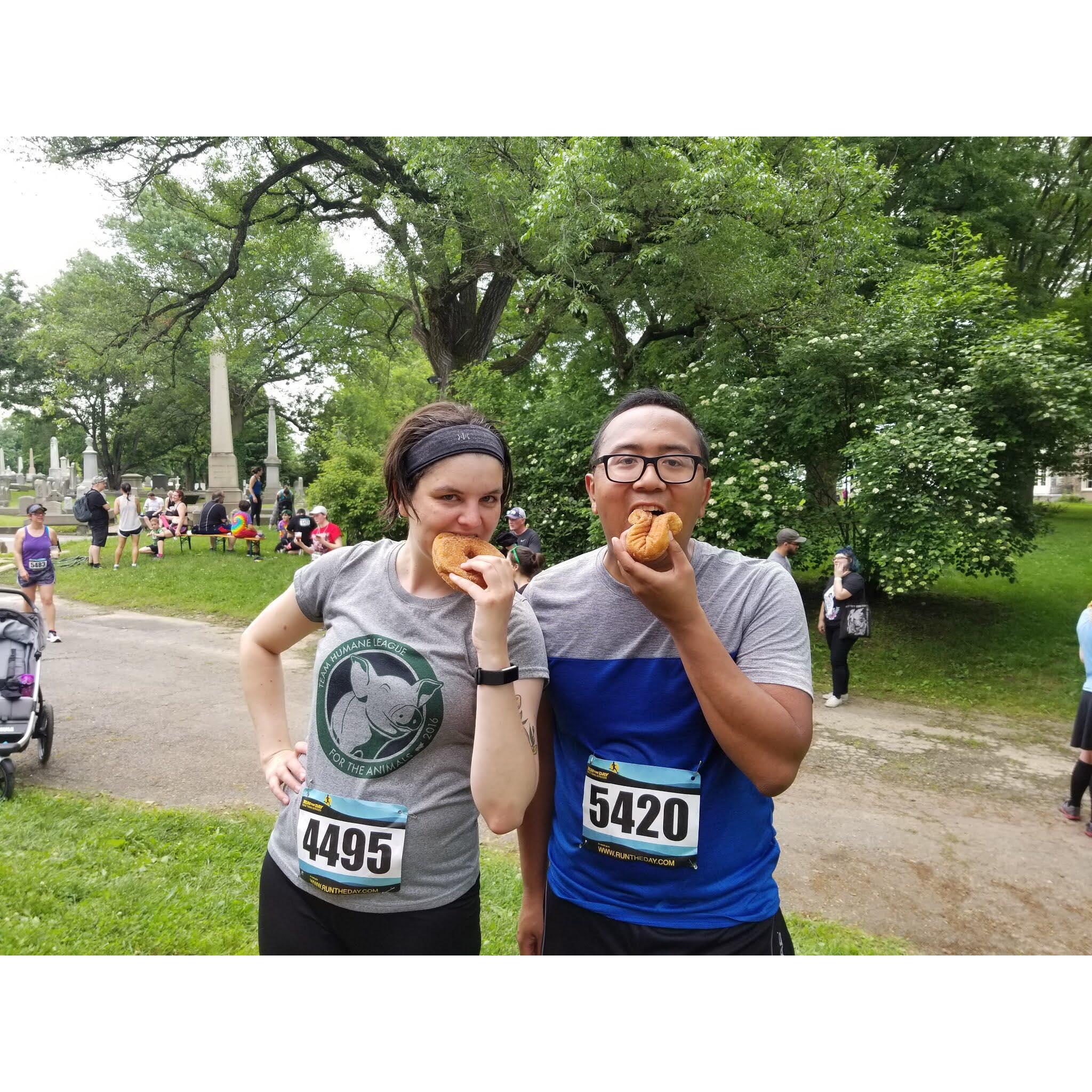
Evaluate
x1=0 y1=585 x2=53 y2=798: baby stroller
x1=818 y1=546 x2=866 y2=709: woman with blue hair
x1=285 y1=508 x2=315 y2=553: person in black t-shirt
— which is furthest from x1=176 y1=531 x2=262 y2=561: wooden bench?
x1=818 y1=546 x2=866 y2=709: woman with blue hair

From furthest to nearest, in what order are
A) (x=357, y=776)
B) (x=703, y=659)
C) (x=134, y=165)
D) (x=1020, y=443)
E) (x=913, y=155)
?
Answer: (x=913, y=155), (x=134, y=165), (x=1020, y=443), (x=357, y=776), (x=703, y=659)

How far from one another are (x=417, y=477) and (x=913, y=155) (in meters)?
14.9

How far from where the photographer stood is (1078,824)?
4770 mm

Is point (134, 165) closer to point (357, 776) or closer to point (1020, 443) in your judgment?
point (357, 776)

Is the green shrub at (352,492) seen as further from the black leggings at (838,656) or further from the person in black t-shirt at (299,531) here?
the black leggings at (838,656)

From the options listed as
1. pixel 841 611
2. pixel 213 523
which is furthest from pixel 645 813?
→ pixel 213 523

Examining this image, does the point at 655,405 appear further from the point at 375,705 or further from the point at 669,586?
the point at 375,705

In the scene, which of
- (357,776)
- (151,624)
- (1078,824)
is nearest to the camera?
(357,776)

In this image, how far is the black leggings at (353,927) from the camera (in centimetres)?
155

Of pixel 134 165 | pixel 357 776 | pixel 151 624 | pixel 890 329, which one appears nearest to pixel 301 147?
pixel 134 165

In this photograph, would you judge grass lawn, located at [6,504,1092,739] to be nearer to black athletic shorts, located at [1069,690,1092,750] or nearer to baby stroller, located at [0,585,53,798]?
black athletic shorts, located at [1069,690,1092,750]

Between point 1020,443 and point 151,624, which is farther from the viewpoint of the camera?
point 151,624

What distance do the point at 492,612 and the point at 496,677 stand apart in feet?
0.41

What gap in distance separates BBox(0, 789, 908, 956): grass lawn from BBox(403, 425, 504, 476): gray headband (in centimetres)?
228
